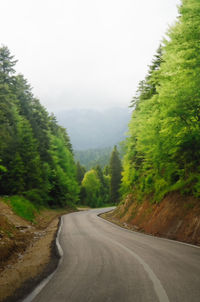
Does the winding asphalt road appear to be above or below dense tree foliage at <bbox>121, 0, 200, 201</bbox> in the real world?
below

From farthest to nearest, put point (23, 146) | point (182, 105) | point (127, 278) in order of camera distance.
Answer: point (23, 146), point (182, 105), point (127, 278)

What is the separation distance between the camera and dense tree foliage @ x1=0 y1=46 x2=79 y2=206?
28781 mm

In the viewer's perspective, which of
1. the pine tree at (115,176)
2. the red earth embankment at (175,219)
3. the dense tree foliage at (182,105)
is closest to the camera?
the red earth embankment at (175,219)

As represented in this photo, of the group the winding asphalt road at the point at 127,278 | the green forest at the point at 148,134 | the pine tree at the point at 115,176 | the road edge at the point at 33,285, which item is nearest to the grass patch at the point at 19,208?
the green forest at the point at 148,134

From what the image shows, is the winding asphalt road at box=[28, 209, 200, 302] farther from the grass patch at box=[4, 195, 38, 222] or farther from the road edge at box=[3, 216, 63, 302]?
the grass patch at box=[4, 195, 38, 222]

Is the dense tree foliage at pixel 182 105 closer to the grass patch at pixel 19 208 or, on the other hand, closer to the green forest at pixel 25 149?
the grass patch at pixel 19 208

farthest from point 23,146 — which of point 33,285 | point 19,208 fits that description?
point 33,285

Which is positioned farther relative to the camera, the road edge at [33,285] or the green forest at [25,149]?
the green forest at [25,149]

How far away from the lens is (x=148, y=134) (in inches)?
656

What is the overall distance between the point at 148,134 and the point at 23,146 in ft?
62.6

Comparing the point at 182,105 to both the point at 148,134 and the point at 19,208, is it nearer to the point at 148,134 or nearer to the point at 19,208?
the point at 148,134

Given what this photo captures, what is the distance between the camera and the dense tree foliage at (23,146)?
2878cm

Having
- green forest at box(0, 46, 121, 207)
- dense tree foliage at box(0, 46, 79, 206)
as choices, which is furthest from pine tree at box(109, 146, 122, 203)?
dense tree foliage at box(0, 46, 79, 206)

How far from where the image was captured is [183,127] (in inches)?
520
